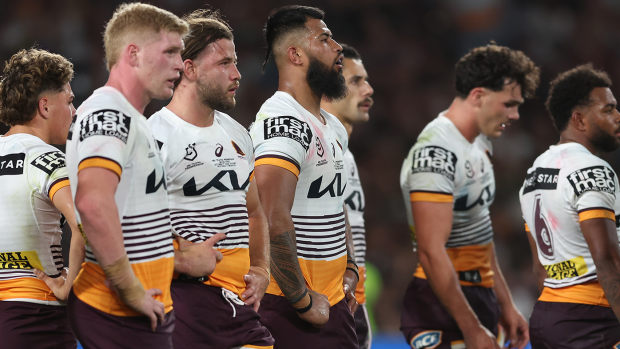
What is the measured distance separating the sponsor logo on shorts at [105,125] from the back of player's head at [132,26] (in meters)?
0.30

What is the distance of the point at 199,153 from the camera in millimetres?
3158

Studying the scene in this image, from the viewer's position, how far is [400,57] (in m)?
11.6

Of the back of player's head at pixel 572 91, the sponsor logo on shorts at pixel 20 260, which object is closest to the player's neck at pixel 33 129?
the sponsor logo on shorts at pixel 20 260

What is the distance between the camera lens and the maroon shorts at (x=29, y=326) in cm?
344

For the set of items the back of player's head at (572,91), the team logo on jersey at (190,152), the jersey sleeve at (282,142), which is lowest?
the team logo on jersey at (190,152)

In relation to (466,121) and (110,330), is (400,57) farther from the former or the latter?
(110,330)

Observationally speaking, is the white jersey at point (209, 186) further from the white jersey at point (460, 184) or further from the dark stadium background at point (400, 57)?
the dark stadium background at point (400, 57)

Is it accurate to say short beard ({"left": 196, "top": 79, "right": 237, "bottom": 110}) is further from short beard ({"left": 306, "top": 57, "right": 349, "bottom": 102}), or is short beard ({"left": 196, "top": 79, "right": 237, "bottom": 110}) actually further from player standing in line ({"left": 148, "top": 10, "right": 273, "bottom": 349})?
short beard ({"left": 306, "top": 57, "right": 349, "bottom": 102})

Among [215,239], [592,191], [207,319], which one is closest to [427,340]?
[592,191]

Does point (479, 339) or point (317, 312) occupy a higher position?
point (317, 312)

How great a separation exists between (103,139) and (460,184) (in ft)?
10.2

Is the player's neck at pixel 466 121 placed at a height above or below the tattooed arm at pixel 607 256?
above

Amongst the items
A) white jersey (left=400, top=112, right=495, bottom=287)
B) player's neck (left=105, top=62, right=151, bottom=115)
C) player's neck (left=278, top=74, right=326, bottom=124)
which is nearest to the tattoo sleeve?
player's neck (left=278, top=74, right=326, bottom=124)

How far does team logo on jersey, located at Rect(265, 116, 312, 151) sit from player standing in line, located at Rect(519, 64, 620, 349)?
178 cm
